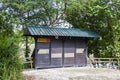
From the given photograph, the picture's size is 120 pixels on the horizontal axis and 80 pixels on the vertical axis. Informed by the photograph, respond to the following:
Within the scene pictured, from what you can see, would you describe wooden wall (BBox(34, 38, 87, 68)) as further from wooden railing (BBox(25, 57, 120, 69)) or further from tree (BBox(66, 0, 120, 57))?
tree (BBox(66, 0, 120, 57))

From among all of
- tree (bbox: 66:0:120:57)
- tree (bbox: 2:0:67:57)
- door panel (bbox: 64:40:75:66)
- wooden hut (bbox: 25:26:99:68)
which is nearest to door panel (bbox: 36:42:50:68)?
wooden hut (bbox: 25:26:99:68)

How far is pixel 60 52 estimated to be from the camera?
14.8m

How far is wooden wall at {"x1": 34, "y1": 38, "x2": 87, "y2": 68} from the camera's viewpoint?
1409 cm

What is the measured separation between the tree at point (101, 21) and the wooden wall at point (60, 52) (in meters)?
2.00

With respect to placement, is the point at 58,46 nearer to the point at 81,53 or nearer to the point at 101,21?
the point at 81,53

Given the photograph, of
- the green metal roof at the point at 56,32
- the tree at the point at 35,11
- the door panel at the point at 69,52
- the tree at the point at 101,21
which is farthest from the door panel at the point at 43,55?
the tree at the point at 101,21

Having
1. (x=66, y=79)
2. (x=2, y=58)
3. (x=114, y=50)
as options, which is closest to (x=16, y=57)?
(x=2, y=58)

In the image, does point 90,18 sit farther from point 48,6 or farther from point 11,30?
point 11,30

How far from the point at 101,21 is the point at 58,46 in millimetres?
4121

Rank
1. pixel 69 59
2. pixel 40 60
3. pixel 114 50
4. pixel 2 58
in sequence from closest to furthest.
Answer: pixel 2 58
pixel 40 60
pixel 69 59
pixel 114 50

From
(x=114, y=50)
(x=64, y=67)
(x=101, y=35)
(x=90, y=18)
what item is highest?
(x=90, y=18)

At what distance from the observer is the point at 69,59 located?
595 inches

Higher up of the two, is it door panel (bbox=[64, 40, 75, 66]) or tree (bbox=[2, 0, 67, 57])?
tree (bbox=[2, 0, 67, 57])

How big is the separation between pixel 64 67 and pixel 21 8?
501 cm
